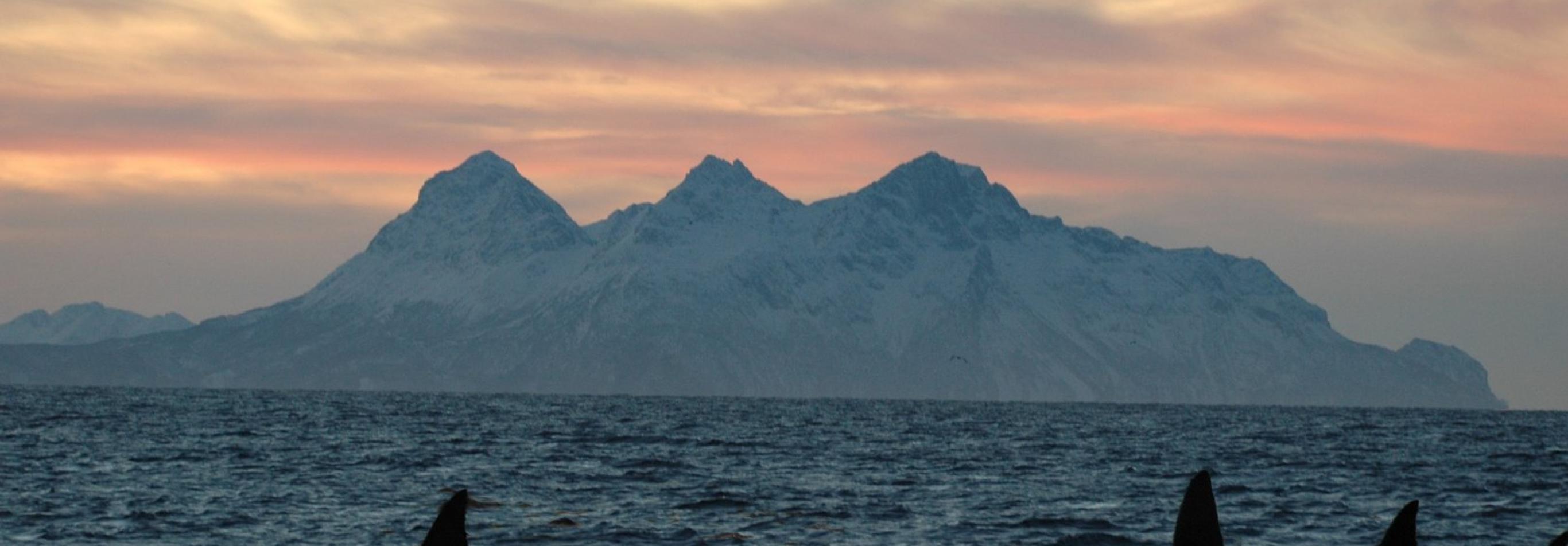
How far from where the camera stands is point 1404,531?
30.9ft

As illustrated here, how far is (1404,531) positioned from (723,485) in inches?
1993

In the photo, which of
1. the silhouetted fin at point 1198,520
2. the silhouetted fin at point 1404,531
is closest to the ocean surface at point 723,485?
the silhouetted fin at point 1404,531

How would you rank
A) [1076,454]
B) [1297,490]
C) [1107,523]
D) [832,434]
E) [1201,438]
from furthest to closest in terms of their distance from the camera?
[1201,438] → [832,434] → [1076,454] → [1297,490] → [1107,523]

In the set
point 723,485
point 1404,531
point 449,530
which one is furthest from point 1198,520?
point 723,485

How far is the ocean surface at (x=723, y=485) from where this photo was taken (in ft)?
146

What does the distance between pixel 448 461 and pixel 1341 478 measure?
3502cm

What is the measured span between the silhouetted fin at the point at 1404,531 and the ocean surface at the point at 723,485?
3294 cm

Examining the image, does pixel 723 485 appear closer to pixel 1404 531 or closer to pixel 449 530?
pixel 1404 531

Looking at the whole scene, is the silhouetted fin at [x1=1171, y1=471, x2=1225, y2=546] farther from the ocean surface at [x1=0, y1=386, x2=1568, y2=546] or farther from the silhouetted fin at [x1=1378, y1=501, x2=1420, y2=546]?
the ocean surface at [x1=0, y1=386, x2=1568, y2=546]

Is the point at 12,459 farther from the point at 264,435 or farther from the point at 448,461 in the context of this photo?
the point at 264,435

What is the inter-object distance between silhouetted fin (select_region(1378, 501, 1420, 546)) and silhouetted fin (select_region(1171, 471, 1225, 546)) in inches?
45.0

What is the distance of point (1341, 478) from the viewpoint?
2874 inches

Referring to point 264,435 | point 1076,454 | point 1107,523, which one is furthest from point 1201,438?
point 1107,523

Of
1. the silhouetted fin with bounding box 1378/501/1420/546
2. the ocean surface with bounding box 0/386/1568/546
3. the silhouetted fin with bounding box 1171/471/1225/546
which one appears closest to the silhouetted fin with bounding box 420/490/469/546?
the silhouetted fin with bounding box 1171/471/1225/546
